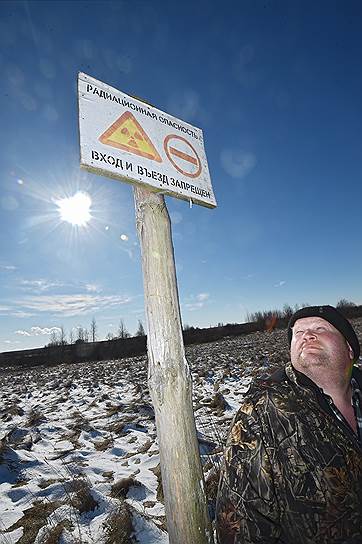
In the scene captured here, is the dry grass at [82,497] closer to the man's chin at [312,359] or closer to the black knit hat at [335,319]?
the man's chin at [312,359]

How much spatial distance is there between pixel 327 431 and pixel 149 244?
1.41m

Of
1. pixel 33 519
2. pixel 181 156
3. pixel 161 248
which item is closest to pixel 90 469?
pixel 33 519

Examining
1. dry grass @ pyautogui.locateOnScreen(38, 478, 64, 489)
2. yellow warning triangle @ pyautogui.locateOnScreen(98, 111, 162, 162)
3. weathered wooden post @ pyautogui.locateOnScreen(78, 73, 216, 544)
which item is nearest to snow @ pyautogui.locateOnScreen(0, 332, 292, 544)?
dry grass @ pyautogui.locateOnScreen(38, 478, 64, 489)

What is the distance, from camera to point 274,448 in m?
1.41

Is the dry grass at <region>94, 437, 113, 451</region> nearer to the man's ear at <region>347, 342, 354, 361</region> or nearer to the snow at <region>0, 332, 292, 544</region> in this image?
the snow at <region>0, 332, 292, 544</region>

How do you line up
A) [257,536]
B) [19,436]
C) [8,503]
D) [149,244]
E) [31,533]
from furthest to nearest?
[19,436] < [8,503] < [31,533] < [149,244] < [257,536]

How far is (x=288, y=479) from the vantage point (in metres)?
1.37

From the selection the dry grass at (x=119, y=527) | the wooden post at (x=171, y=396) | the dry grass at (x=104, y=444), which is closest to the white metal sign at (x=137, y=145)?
the wooden post at (x=171, y=396)

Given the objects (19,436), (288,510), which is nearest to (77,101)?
(288,510)

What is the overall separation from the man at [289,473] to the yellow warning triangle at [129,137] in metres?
1.59

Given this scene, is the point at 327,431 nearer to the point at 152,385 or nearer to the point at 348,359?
the point at 348,359

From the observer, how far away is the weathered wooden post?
5.20 ft

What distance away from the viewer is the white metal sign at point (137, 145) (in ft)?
5.60

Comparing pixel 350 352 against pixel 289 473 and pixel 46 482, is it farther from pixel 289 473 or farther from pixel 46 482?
pixel 46 482
